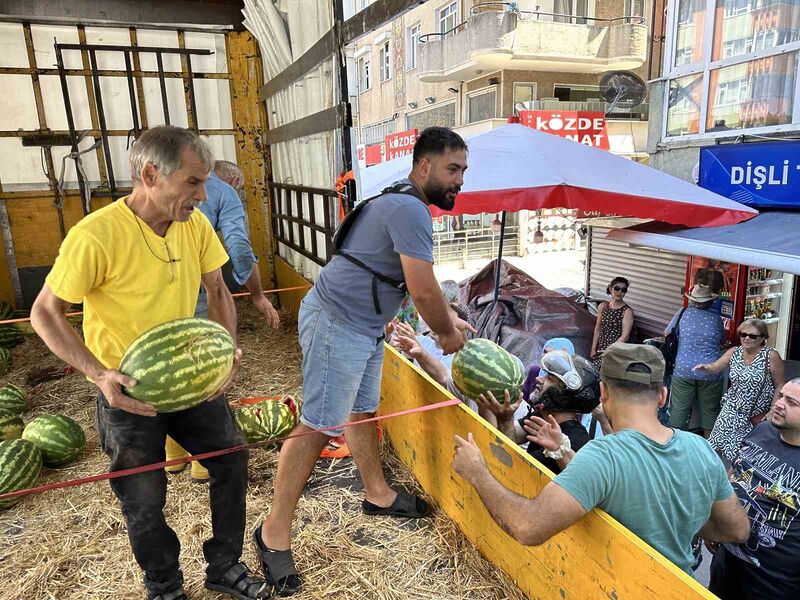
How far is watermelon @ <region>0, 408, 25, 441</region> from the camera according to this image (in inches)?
160

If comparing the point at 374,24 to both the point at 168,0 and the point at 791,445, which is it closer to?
the point at 791,445

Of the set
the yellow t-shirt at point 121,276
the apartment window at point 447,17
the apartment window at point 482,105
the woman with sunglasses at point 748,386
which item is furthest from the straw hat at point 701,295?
the apartment window at point 447,17

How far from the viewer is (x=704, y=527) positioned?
1.95 metres

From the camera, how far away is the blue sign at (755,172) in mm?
5035

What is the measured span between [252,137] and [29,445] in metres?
5.53

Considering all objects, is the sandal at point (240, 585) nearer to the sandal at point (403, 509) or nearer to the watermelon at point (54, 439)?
the sandal at point (403, 509)

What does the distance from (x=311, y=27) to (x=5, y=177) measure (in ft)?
15.2

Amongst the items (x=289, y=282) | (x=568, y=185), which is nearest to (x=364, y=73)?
(x=289, y=282)

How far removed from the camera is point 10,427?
411cm

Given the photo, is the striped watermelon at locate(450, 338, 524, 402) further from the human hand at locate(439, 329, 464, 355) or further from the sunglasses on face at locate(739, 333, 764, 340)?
the sunglasses on face at locate(739, 333, 764, 340)

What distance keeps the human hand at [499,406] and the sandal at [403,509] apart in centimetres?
70

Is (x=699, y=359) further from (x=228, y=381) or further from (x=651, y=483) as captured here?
(x=228, y=381)

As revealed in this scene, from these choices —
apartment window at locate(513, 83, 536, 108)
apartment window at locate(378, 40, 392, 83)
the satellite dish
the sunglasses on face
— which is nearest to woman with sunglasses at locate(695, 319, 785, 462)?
the sunglasses on face

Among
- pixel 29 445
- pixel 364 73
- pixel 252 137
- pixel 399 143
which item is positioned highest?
pixel 364 73
